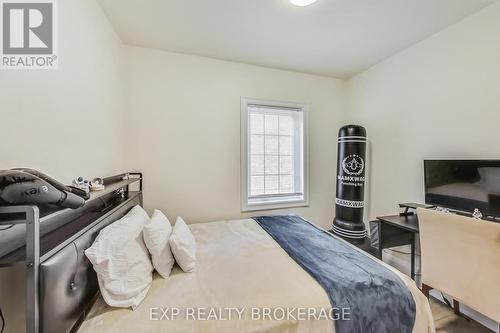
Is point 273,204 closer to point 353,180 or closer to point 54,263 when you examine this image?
point 353,180

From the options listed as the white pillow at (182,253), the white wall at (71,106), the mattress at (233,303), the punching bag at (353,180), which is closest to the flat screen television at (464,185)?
the punching bag at (353,180)

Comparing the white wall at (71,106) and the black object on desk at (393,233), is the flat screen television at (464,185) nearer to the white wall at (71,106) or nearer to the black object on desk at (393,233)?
the black object on desk at (393,233)

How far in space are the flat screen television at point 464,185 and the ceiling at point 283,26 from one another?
134 cm

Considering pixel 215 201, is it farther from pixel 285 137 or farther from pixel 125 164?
pixel 285 137

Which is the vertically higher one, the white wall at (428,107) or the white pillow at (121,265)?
the white wall at (428,107)

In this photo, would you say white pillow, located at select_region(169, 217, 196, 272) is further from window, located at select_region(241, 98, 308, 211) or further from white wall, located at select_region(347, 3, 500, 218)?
white wall, located at select_region(347, 3, 500, 218)

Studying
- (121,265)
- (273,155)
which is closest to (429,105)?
(273,155)

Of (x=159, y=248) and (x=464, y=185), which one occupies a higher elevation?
(x=464, y=185)

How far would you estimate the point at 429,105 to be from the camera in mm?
2094

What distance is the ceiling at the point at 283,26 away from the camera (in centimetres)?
168

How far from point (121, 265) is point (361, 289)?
131 centimetres

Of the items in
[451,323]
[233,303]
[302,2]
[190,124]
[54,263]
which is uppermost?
[302,2]

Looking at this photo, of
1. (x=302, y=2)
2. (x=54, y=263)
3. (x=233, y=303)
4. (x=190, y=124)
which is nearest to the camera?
(x=54, y=263)

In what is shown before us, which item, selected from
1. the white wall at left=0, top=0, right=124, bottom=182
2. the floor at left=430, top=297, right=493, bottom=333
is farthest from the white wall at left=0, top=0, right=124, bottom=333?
the floor at left=430, top=297, right=493, bottom=333
